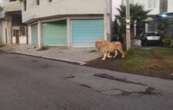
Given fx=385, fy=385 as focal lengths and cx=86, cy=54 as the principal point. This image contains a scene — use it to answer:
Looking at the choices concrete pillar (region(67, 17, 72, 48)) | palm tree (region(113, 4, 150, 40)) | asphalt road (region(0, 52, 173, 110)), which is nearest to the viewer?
asphalt road (region(0, 52, 173, 110))

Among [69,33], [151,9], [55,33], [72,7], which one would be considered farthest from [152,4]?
[69,33]

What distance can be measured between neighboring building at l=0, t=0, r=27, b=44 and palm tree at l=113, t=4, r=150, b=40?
1856 centimetres

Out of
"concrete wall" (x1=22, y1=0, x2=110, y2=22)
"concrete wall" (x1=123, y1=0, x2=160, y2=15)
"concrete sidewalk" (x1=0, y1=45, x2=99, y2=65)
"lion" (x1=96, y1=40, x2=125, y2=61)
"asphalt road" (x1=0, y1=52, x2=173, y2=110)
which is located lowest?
"asphalt road" (x1=0, y1=52, x2=173, y2=110)

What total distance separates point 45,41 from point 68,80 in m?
23.0

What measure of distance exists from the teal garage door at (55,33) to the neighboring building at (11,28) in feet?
48.6

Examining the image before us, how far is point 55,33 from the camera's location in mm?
36438

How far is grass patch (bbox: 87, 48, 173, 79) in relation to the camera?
16.7m

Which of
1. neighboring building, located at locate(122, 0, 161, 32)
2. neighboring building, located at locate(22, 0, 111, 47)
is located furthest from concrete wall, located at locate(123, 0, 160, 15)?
neighboring building, located at locate(22, 0, 111, 47)

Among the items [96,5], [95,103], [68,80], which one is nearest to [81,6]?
[96,5]

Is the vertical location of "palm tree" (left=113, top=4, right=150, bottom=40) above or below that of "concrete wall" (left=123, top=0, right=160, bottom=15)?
below

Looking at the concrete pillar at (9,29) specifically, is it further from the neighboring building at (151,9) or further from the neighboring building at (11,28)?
the neighboring building at (151,9)

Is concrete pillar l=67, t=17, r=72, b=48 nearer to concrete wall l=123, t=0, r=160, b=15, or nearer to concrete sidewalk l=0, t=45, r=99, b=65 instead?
concrete sidewalk l=0, t=45, r=99, b=65

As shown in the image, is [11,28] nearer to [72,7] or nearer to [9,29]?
[9,29]

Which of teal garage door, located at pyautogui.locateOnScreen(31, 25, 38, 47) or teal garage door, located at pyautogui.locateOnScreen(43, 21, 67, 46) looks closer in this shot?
teal garage door, located at pyautogui.locateOnScreen(43, 21, 67, 46)
